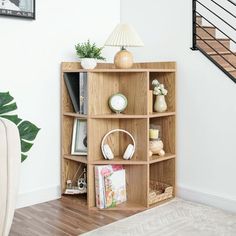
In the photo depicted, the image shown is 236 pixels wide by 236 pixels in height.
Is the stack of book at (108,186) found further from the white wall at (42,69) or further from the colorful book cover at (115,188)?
the white wall at (42,69)

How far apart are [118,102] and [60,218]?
3.03 ft

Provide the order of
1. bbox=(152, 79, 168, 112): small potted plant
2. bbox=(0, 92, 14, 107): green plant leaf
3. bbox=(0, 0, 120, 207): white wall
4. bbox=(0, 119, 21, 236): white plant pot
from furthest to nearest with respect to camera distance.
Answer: bbox=(152, 79, 168, 112): small potted plant < bbox=(0, 0, 120, 207): white wall < bbox=(0, 92, 14, 107): green plant leaf < bbox=(0, 119, 21, 236): white plant pot

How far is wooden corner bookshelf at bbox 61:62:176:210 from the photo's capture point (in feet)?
9.20

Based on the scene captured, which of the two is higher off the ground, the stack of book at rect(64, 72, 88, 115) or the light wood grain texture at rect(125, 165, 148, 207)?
the stack of book at rect(64, 72, 88, 115)

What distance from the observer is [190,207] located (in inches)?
111

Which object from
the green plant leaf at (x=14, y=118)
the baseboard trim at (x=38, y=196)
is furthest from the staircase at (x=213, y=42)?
the baseboard trim at (x=38, y=196)

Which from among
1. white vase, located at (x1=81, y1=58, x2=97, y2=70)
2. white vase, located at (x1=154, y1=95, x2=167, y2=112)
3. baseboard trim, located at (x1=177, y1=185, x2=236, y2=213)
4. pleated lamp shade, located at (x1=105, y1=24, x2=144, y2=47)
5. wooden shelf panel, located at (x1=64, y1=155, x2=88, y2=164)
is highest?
pleated lamp shade, located at (x1=105, y1=24, x2=144, y2=47)

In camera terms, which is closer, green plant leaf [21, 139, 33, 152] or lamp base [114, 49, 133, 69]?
green plant leaf [21, 139, 33, 152]

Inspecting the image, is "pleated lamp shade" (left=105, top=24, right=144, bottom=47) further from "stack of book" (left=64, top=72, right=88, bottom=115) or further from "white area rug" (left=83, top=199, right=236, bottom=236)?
"white area rug" (left=83, top=199, right=236, bottom=236)

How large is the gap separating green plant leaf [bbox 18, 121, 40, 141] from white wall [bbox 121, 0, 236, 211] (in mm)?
1127

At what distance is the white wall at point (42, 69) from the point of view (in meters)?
2.75

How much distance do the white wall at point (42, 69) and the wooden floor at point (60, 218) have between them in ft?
0.50

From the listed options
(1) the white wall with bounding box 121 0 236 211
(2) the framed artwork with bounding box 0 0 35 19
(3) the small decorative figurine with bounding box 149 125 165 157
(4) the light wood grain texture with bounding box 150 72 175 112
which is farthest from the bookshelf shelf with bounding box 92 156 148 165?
(2) the framed artwork with bounding box 0 0 35 19

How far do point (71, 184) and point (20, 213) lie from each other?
513mm
